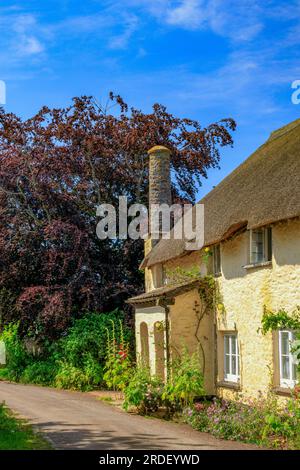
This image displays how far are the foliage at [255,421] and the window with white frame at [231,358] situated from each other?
4.19ft

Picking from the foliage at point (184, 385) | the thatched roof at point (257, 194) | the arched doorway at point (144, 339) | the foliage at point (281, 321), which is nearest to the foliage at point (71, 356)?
the arched doorway at point (144, 339)

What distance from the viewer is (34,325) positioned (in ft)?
81.6

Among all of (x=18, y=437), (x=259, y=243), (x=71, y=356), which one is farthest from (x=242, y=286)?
(x=71, y=356)

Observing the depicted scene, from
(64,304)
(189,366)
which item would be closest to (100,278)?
(64,304)

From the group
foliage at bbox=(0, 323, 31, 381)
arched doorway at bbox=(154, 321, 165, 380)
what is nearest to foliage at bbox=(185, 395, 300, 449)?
arched doorway at bbox=(154, 321, 165, 380)

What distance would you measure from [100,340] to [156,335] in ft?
15.4

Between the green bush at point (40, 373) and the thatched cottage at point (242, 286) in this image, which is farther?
the green bush at point (40, 373)

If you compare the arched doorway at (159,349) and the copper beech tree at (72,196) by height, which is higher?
→ the copper beech tree at (72,196)

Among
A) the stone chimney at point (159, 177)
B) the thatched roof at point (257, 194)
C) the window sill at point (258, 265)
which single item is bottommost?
the window sill at point (258, 265)

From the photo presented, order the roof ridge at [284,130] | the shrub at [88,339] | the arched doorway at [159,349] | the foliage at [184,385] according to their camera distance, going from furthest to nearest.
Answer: the shrub at [88,339] → the roof ridge at [284,130] → the arched doorway at [159,349] → the foliage at [184,385]

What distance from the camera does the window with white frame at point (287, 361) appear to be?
43.3 feet

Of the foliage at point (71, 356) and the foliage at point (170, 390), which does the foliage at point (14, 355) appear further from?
the foliage at point (170, 390)

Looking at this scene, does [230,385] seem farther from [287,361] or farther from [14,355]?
[14,355]

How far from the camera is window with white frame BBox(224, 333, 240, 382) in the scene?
1565cm
